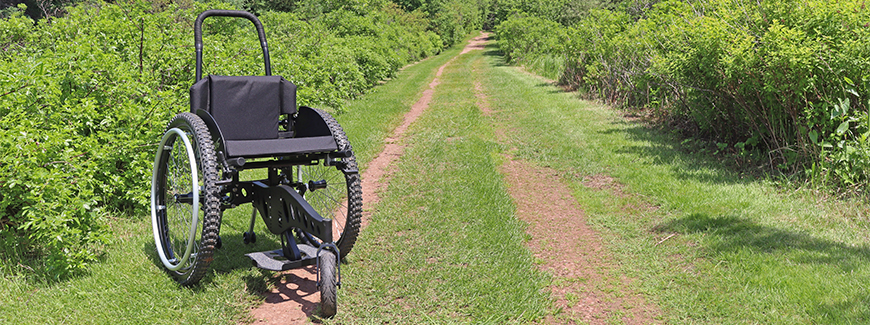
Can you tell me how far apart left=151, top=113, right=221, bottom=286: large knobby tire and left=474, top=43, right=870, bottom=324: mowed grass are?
2833 millimetres

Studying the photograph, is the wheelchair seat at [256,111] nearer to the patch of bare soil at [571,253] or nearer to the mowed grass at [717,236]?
the patch of bare soil at [571,253]

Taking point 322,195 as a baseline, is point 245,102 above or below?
above

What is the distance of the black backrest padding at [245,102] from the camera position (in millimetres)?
3967

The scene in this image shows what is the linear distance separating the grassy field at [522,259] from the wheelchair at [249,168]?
0.27m

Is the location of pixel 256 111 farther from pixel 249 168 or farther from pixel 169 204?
pixel 169 204

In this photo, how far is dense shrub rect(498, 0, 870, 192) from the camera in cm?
550

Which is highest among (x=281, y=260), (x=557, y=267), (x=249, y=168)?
(x=249, y=168)

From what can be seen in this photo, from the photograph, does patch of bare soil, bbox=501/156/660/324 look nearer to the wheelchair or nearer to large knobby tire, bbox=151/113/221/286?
the wheelchair

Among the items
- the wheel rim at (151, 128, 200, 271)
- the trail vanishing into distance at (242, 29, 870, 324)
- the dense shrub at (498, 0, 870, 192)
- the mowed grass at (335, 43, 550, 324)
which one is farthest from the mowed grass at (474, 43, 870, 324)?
the wheel rim at (151, 128, 200, 271)

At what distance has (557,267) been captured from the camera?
4.41 metres

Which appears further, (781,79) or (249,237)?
(781,79)

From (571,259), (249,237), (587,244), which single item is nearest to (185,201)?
(249,237)

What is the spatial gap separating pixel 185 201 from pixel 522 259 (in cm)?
244

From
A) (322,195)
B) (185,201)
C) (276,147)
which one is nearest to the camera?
(276,147)
